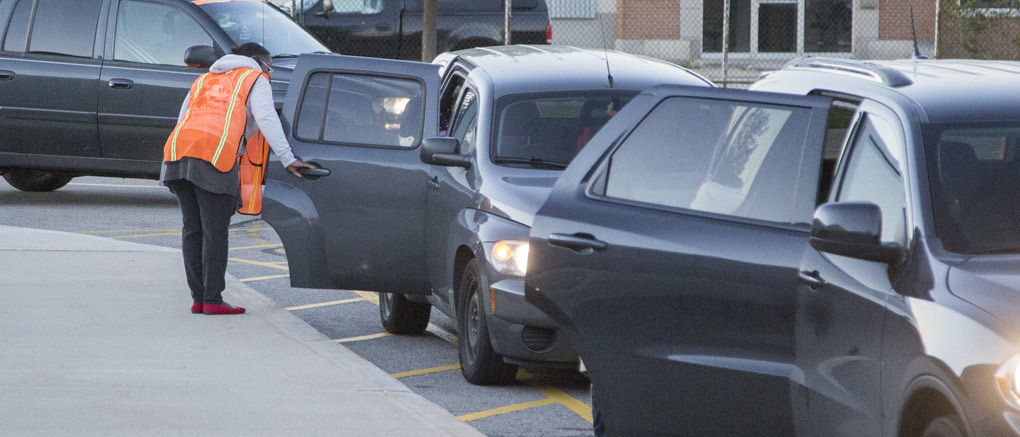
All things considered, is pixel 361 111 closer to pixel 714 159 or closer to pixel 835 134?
pixel 714 159

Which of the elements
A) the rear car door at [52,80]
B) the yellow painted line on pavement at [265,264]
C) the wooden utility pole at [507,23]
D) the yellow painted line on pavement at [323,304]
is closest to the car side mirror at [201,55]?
the rear car door at [52,80]

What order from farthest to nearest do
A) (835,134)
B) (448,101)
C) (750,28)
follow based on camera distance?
(750,28) < (448,101) < (835,134)

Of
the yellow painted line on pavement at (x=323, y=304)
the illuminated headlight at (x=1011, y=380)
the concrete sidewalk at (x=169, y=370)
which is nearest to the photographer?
the illuminated headlight at (x=1011, y=380)

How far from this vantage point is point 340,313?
9.50 meters

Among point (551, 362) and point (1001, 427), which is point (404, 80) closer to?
point (551, 362)

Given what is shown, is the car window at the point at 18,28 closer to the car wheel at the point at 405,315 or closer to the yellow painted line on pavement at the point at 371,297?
the yellow painted line on pavement at the point at 371,297

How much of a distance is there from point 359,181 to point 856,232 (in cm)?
444

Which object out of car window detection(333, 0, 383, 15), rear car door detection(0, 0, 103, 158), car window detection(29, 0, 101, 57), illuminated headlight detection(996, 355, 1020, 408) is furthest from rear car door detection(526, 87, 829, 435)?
car window detection(333, 0, 383, 15)

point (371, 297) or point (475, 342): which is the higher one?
point (475, 342)

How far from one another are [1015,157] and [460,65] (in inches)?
199

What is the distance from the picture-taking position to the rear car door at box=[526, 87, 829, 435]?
14.4 feet

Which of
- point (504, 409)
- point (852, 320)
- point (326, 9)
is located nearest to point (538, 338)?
point (504, 409)

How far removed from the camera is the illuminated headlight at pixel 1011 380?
3.39 m

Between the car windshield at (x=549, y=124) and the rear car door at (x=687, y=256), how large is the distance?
2585 mm
